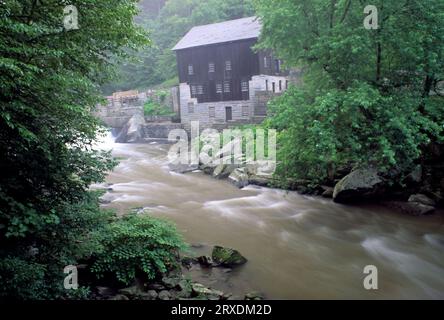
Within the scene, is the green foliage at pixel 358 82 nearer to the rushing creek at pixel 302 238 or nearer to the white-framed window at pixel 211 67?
the rushing creek at pixel 302 238

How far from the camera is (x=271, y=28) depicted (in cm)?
1406

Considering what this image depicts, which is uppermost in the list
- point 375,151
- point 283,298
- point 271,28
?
point 271,28

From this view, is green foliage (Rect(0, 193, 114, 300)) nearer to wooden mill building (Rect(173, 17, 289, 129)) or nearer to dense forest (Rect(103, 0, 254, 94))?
wooden mill building (Rect(173, 17, 289, 129))

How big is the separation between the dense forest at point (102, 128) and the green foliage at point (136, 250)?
3 cm

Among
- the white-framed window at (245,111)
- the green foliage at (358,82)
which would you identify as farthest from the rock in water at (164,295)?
the white-framed window at (245,111)

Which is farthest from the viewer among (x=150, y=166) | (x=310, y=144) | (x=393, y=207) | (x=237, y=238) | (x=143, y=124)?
(x=143, y=124)

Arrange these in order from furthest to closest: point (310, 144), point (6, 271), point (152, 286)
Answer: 1. point (310, 144)
2. point (152, 286)
3. point (6, 271)

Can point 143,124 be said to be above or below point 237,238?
above

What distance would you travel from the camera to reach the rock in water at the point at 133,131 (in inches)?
1492

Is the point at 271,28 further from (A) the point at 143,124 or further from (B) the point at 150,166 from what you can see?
(A) the point at 143,124

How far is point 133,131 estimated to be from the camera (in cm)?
3809
